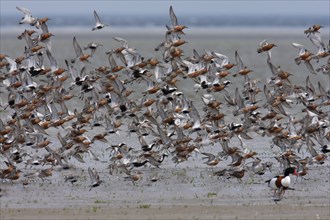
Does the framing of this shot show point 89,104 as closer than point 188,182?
No

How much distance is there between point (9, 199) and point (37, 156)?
3.82 m

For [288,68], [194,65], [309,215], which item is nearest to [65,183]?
[194,65]

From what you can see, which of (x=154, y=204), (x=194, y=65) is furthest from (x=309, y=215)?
(x=194, y=65)

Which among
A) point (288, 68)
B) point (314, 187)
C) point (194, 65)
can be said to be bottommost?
point (288, 68)

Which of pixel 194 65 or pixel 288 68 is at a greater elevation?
pixel 194 65

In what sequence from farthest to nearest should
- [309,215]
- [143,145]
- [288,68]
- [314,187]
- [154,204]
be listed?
[288,68]
[143,145]
[314,187]
[154,204]
[309,215]

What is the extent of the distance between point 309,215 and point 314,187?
11.9ft

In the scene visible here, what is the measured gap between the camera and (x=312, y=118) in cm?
2516

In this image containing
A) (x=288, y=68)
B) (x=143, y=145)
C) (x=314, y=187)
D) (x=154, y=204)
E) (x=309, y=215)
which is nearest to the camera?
(x=309, y=215)

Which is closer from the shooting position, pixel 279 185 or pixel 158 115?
pixel 279 185

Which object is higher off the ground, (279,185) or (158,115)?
(158,115)

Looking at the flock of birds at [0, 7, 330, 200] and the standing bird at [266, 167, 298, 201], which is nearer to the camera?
the standing bird at [266, 167, 298, 201]

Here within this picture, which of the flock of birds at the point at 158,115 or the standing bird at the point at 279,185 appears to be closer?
the standing bird at the point at 279,185

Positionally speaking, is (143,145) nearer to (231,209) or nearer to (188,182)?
(188,182)
